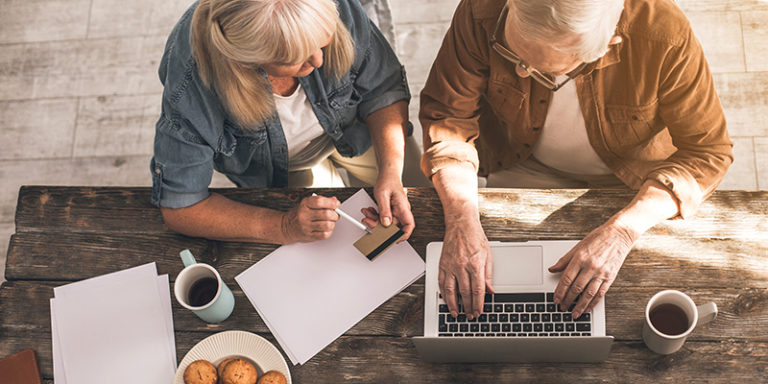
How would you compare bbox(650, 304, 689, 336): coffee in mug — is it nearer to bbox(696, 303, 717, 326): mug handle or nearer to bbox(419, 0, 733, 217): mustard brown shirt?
bbox(696, 303, 717, 326): mug handle

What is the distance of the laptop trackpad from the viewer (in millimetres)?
1416

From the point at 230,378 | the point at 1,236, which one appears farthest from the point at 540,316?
the point at 1,236

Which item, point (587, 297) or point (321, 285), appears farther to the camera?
point (321, 285)

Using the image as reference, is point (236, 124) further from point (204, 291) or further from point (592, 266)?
point (592, 266)

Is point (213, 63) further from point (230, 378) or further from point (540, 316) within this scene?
point (540, 316)

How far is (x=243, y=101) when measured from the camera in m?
1.44

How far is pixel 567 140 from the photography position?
1687 mm

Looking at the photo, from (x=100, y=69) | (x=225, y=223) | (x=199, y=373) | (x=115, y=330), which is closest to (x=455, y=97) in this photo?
(x=225, y=223)

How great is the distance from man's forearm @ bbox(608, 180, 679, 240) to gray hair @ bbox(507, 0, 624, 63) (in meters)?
0.38

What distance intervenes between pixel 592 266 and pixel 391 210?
0.49m

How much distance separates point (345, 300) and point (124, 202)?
66 centimetres

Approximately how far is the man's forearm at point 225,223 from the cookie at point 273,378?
0.33m

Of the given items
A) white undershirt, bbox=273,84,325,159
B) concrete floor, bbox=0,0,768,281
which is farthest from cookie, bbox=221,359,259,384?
concrete floor, bbox=0,0,768,281

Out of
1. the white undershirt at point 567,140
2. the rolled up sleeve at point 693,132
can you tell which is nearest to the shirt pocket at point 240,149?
the white undershirt at point 567,140
